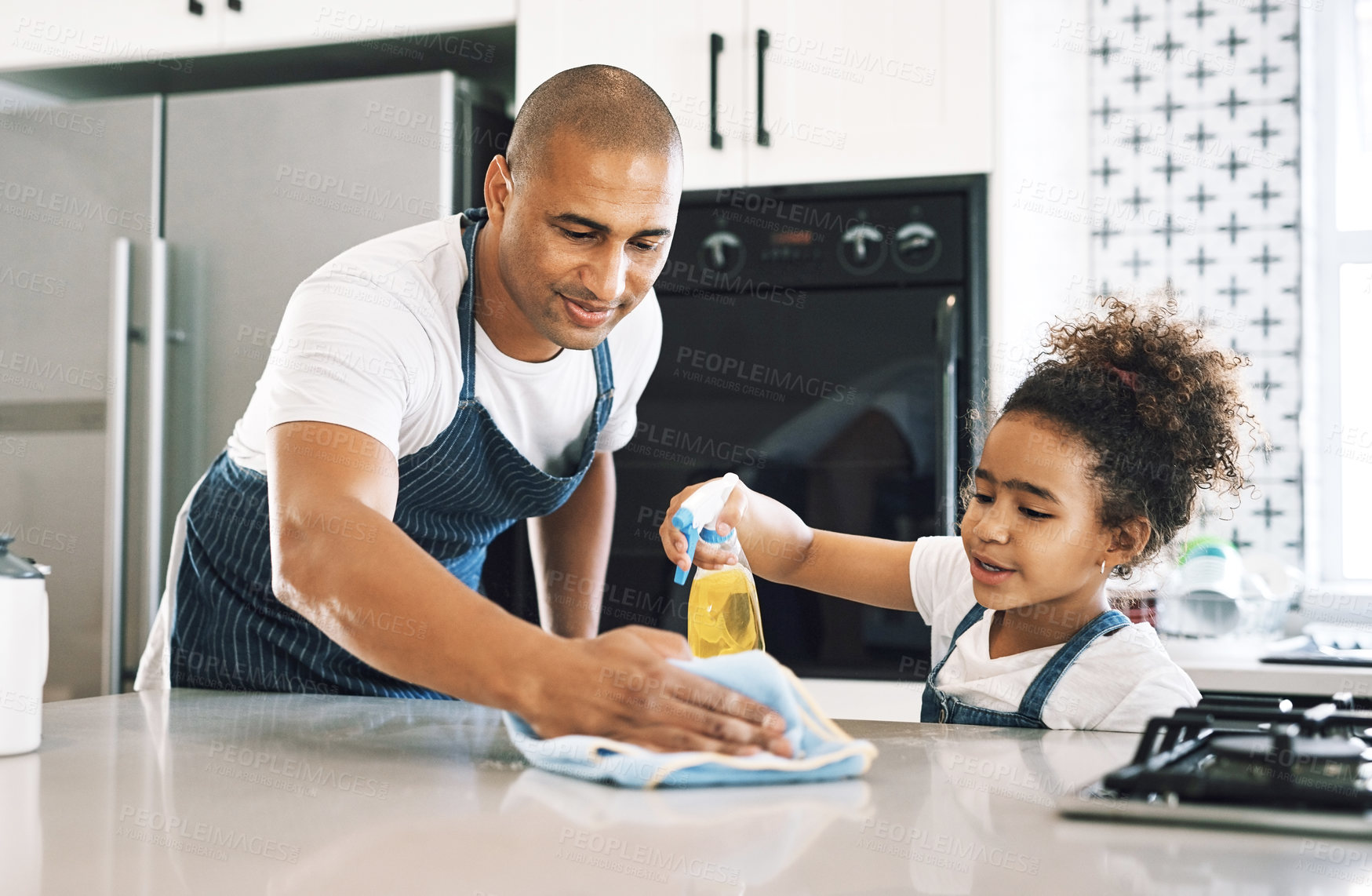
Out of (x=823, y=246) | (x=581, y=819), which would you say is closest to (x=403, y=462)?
(x=581, y=819)

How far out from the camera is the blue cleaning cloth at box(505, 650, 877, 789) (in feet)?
2.06

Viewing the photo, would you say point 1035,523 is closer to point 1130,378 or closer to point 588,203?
point 1130,378

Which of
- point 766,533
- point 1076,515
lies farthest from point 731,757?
point 766,533

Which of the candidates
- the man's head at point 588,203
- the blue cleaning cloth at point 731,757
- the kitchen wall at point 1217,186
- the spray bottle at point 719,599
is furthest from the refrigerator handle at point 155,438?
the kitchen wall at point 1217,186

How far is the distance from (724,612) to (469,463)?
0.41m

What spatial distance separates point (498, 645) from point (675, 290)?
134 cm

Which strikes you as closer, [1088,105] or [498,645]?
[498,645]

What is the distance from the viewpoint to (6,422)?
2205 mm

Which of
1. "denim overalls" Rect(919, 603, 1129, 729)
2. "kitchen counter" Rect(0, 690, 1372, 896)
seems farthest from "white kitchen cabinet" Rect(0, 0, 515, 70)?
"kitchen counter" Rect(0, 690, 1372, 896)

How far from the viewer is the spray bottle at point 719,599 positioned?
→ 1.01 metres

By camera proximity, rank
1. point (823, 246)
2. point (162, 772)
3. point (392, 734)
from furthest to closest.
→ point (823, 246)
point (392, 734)
point (162, 772)

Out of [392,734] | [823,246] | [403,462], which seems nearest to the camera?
[392,734]

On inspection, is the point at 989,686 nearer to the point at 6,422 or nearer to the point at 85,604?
the point at 85,604

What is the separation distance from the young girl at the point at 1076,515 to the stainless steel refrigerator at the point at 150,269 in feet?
3.77
